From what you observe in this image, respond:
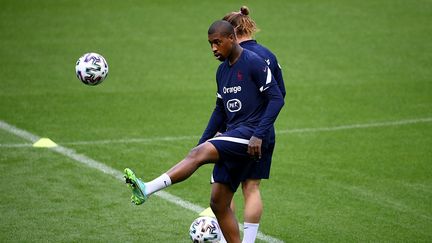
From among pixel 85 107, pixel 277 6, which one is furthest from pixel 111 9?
pixel 85 107

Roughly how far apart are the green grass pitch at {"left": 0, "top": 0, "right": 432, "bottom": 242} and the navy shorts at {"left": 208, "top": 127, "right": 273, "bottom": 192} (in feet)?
4.12

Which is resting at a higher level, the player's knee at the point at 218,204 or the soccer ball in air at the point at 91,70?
the soccer ball in air at the point at 91,70

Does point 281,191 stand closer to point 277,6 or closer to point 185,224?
point 185,224

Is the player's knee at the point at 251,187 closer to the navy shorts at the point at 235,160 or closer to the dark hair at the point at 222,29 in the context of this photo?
the navy shorts at the point at 235,160

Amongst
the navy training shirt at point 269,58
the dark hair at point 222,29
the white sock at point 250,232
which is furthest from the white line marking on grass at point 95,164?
the dark hair at point 222,29

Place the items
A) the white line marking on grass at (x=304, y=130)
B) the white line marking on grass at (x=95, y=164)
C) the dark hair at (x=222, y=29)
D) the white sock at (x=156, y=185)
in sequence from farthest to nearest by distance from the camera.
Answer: the white line marking on grass at (x=304, y=130)
the white line marking on grass at (x=95, y=164)
the dark hair at (x=222, y=29)
the white sock at (x=156, y=185)

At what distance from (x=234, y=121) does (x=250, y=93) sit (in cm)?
34

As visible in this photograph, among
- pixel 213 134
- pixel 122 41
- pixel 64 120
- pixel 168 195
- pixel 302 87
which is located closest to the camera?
pixel 213 134

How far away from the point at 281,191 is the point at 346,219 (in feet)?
4.27

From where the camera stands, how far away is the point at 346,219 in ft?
33.4

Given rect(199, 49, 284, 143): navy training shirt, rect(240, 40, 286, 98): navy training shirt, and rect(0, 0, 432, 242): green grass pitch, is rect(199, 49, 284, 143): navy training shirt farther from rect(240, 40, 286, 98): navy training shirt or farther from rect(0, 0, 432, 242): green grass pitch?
rect(0, 0, 432, 242): green grass pitch

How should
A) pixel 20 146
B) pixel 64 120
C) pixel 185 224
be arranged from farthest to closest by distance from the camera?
pixel 64 120 → pixel 20 146 → pixel 185 224

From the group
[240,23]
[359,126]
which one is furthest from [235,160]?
[359,126]

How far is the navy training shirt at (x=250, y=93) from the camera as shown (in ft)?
27.1
